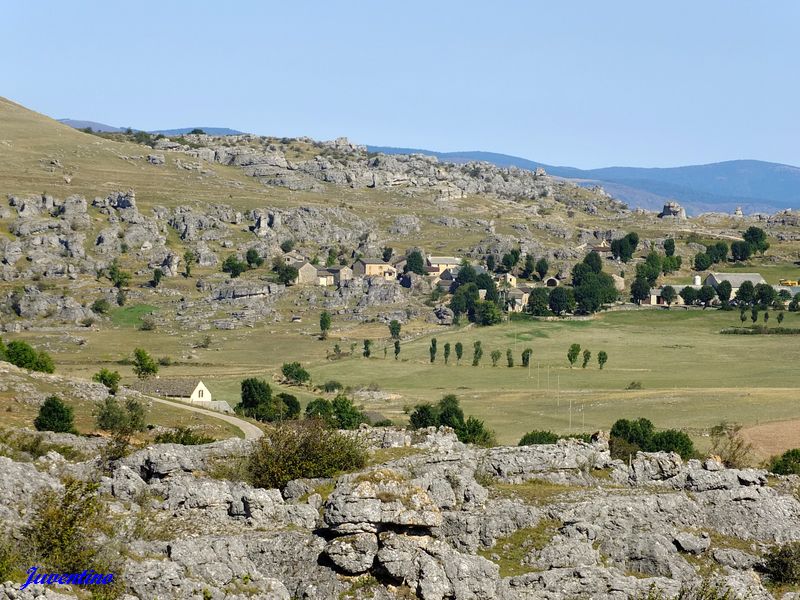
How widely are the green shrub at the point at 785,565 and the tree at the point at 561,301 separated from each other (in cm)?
13086

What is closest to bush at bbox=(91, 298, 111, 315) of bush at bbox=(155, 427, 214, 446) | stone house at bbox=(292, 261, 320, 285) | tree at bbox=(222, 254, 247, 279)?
tree at bbox=(222, 254, 247, 279)

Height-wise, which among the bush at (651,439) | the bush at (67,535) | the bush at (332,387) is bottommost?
the bush at (332,387)

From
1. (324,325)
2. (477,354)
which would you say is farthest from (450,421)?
(324,325)

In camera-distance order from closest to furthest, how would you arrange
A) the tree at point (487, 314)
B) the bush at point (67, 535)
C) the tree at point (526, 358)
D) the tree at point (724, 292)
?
the bush at point (67, 535)
the tree at point (526, 358)
the tree at point (487, 314)
the tree at point (724, 292)

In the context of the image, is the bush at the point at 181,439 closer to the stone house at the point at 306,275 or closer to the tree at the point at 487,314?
the tree at the point at 487,314

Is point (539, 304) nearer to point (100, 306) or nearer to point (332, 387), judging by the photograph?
point (332, 387)

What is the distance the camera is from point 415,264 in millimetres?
190000

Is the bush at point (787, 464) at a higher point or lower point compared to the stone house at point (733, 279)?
higher

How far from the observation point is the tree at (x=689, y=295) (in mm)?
175875

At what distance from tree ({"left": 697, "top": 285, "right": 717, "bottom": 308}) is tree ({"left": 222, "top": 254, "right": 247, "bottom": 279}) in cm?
6797

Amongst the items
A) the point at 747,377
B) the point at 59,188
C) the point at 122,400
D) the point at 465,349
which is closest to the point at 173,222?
the point at 59,188

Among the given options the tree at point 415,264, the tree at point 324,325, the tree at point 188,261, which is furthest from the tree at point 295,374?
the tree at point 415,264

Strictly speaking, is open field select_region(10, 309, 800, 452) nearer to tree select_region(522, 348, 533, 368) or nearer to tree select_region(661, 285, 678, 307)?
tree select_region(522, 348, 533, 368)

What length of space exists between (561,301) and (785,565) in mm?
131511
